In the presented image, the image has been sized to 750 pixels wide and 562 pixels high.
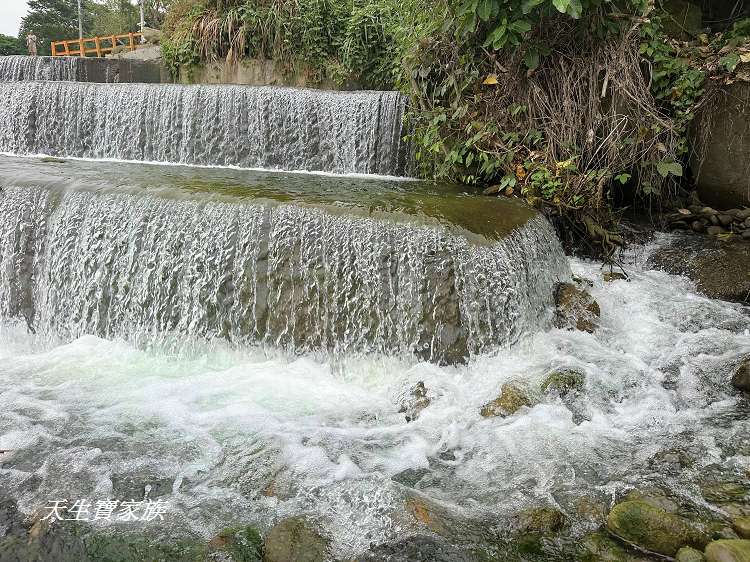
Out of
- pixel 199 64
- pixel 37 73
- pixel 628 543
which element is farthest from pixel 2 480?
pixel 37 73

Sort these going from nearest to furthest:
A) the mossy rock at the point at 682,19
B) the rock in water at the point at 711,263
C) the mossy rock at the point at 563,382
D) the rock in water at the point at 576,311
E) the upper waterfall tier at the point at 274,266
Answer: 1. the mossy rock at the point at 563,382
2. the upper waterfall tier at the point at 274,266
3. the rock in water at the point at 576,311
4. the rock in water at the point at 711,263
5. the mossy rock at the point at 682,19

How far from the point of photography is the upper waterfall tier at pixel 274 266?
14.4ft

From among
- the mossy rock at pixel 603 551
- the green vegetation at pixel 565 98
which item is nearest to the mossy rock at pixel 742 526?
the mossy rock at pixel 603 551

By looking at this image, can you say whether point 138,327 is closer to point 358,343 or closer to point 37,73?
point 358,343

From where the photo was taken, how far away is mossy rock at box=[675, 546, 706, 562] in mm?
2433

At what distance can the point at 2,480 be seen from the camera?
10.2 ft

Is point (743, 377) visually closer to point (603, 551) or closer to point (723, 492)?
point (723, 492)

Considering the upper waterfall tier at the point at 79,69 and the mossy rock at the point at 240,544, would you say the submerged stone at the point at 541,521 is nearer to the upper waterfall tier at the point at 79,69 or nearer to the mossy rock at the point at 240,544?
the mossy rock at the point at 240,544


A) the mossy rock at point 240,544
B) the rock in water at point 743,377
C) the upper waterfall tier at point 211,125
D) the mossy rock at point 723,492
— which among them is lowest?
the mossy rock at point 240,544

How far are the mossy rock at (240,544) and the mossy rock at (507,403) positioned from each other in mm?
1667

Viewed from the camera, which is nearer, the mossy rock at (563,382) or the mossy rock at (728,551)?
the mossy rock at (728,551)

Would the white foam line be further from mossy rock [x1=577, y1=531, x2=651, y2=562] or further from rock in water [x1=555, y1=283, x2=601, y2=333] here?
mossy rock [x1=577, y1=531, x2=651, y2=562]

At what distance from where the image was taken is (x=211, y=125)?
8078mm

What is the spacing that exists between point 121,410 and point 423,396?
1966mm
